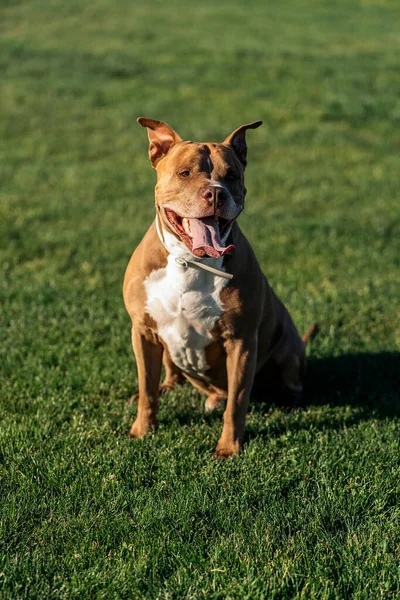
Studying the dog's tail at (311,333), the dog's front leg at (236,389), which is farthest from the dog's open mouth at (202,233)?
the dog's tail at (311,333)

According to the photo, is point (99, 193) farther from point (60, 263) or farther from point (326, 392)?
point (326, 392)

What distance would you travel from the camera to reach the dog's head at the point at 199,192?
11.3ft

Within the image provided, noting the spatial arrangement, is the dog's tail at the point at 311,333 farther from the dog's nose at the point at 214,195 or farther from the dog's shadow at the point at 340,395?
the dog's nose at the point at 214,195

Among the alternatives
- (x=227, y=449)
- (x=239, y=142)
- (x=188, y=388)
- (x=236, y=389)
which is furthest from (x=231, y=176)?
(x=188, y=388)

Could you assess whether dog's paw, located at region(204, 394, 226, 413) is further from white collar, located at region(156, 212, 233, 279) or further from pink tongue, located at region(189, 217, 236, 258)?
pink tongue, located at region(189, 217, 236, 258)

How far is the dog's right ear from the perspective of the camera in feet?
12.7

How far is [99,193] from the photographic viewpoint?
9383 millimetres

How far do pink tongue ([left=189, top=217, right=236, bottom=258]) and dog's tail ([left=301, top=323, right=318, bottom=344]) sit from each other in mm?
2067

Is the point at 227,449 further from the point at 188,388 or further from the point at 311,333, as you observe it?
the point at 311,333

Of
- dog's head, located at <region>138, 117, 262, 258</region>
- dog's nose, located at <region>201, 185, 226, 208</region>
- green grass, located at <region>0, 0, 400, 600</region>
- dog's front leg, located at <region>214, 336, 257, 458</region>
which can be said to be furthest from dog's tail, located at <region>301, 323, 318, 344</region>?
dog's nose, located at <region>201, 185, 226, 208</region>

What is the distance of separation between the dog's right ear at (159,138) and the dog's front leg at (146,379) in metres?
0.97

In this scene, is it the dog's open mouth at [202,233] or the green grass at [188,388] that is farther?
the dog's open mouth at [202,233]

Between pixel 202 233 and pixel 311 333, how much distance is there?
2275 mm

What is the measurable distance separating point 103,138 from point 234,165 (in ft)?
28.0
